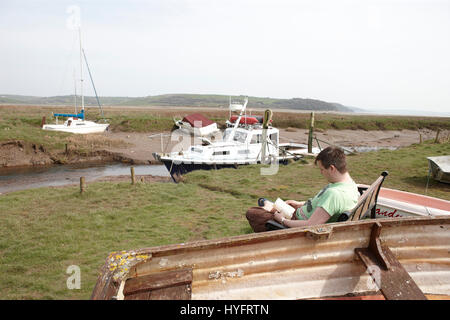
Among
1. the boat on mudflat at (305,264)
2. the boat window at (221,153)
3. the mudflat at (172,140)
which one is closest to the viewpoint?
the boat on mudflat at (305,264)

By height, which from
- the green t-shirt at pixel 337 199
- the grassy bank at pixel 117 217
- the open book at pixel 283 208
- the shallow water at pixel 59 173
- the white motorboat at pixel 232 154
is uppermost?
the green t-shirt at pixel 337 199

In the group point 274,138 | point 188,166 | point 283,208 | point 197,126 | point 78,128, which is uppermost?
point 197,126

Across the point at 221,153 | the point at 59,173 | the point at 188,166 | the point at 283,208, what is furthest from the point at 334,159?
the point at 59,173

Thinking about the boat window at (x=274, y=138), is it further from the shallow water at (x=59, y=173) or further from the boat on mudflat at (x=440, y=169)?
the boat on mudflat at (x=440, y=169)

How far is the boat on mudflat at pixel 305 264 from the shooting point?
232 centimetres

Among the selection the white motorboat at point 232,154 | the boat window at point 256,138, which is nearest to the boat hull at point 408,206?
the white motorboat at point 232,154

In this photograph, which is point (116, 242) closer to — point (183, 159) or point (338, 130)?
point (183, 159)

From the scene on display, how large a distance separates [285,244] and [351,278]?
0.83 metres

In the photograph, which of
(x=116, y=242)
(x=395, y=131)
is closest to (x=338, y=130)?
(x=395, y=131)

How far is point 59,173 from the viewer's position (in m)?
19.4

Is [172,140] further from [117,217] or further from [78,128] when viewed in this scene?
[117,217]

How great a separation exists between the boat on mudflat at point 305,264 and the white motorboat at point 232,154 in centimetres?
1189

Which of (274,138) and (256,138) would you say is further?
(274,138)

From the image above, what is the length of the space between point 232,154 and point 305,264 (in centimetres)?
1282
